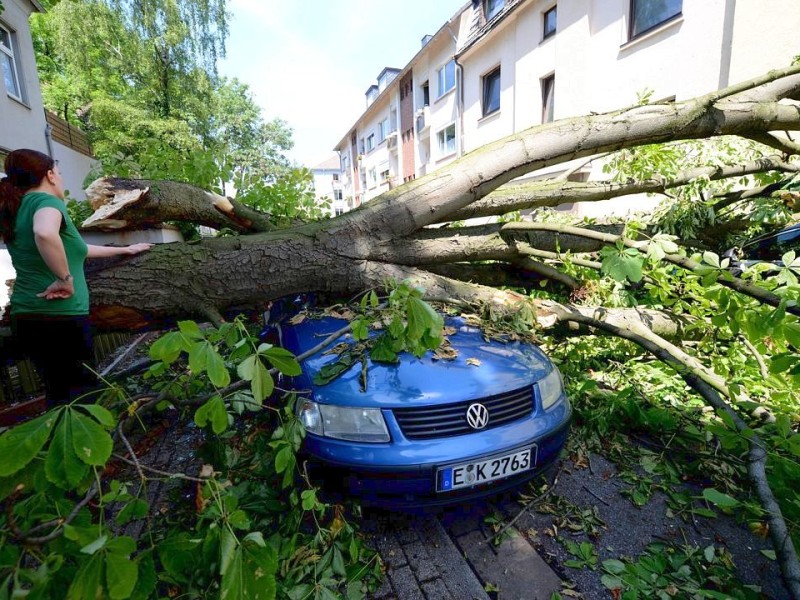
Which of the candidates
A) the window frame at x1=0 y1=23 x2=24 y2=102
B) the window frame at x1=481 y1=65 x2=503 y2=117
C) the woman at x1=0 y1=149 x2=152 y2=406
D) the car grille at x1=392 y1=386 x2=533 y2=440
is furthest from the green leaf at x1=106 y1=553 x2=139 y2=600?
the window frame at x1=481 y1=65 x2=503 y2=117

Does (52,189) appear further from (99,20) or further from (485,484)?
(99,20)

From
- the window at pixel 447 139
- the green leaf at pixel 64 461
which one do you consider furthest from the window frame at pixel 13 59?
the window at pixel 447 139

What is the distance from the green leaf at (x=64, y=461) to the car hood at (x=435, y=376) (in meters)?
1.10

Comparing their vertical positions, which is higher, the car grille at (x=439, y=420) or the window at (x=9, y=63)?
the window at (x=9, y=63)

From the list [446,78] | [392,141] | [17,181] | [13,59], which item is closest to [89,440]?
[17,181]

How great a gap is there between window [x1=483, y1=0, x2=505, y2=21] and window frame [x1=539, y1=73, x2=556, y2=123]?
4.39 m

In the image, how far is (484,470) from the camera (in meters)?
1.79

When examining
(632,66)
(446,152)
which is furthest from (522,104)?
(446,152)

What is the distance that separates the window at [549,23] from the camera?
40.3 ft

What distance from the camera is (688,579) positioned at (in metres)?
1.66

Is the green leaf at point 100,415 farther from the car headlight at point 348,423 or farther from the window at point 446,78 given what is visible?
the window at point 446,78

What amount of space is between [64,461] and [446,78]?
2150 cm

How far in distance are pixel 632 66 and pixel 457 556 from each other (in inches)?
470

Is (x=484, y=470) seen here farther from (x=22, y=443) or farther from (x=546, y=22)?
(x=546, y=22)
